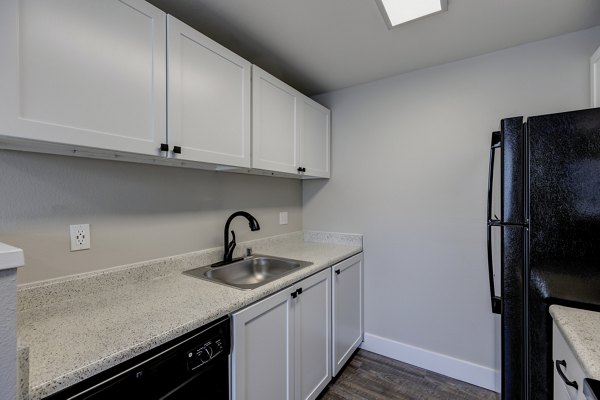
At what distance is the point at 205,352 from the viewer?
980mm

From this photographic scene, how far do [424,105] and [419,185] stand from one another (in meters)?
0.61

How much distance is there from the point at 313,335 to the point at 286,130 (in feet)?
4.44

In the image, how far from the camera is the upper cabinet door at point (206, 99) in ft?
4.06

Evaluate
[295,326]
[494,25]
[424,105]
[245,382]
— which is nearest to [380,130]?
[424,105]

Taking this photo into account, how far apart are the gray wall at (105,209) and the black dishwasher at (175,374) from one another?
0.64 metres

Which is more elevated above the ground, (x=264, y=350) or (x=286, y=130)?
(x=286, y=130)

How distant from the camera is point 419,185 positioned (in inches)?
82.4

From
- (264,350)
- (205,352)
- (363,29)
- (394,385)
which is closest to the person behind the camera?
(205,352)

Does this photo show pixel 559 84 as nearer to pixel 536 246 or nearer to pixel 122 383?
pixel 536 246

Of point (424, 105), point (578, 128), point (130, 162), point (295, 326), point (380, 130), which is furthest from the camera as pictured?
point (380, 130)

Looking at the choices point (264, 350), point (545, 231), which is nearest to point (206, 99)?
point (264, 350)

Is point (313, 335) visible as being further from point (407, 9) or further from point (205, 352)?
point (407, 9)

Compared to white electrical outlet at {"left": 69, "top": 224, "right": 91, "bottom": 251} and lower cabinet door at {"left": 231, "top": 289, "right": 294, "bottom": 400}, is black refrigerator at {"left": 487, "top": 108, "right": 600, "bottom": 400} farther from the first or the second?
white electrical outlet at {"left": 69, "top": 224, "right": 91, "bottom": 251}

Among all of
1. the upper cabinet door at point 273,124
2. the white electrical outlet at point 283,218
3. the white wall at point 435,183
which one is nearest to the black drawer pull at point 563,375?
the white wall at point 435,183
